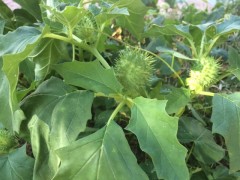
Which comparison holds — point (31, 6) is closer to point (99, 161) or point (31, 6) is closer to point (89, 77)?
point (89, 77)

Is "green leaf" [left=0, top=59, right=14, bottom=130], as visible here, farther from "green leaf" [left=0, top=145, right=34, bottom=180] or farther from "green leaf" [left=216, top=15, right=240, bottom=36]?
"green leaf" [left=216, top=15, right=240, bottom=36]

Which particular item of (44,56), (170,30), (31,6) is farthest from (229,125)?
(31,6)

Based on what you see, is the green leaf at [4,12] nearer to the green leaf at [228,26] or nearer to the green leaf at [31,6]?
the green leaf at [31,6]

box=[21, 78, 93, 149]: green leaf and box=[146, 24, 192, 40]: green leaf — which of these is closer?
box=[21, 78, 93, 149]: green leaf

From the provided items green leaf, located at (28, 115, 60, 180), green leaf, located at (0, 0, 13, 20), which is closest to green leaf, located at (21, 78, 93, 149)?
green leaf, located at (28, 115, 60, 180)

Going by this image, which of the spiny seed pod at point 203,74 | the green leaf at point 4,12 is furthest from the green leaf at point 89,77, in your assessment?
the green leaf at point 4,12

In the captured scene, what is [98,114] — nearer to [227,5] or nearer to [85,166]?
[85,166]
